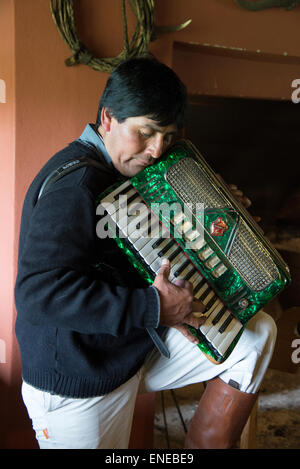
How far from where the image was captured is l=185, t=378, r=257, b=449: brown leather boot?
4.36 feet

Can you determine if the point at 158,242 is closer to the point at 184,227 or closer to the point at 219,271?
the point at 184,227

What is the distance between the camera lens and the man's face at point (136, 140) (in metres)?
1.15

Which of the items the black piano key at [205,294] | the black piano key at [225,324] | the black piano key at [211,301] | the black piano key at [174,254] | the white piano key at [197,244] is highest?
the white piano key at [197,244]

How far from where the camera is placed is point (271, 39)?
1700mm

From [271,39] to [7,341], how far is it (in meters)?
1.48

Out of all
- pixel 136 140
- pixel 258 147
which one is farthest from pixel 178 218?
pixel 258 147

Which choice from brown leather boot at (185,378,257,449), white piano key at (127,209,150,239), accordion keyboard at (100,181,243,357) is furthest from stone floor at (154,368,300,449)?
white piano key at (127,209,150,239)

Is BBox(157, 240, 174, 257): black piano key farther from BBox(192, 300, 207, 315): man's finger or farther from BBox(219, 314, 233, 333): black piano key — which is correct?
BBox(219, 314, 233, 333): black piano key

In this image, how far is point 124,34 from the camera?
1.47 metres

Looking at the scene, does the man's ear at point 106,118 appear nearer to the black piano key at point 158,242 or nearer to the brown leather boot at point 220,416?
the black piano key at point 158,242

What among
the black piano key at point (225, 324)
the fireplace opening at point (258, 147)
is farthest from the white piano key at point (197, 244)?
the fireplace opening at point (258, 147)

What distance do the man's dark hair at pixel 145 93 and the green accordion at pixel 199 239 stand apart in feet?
0.42

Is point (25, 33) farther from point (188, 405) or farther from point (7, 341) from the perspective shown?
point (188, 405)

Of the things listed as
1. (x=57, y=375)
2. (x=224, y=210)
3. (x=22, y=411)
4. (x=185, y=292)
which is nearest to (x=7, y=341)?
(x=22, y=411)
